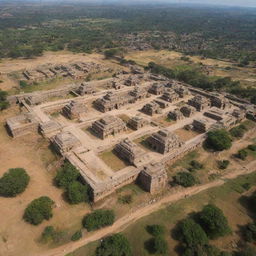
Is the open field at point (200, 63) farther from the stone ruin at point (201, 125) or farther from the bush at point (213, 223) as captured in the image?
the bush at point (213, 223)

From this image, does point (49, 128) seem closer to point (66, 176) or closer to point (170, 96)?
point (66, 176)

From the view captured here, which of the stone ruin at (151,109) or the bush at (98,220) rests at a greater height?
the bush at (98,220)

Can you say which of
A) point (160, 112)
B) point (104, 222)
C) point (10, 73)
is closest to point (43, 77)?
point (10, 73)

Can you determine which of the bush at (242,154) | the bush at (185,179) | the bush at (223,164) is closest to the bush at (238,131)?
the bush at (242,154)

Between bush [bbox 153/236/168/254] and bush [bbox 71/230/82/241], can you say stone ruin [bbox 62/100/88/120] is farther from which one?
bush [bbox 153/236/168/254]

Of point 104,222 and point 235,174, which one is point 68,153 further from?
point 235,174

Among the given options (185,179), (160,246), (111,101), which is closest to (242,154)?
(185,179)
